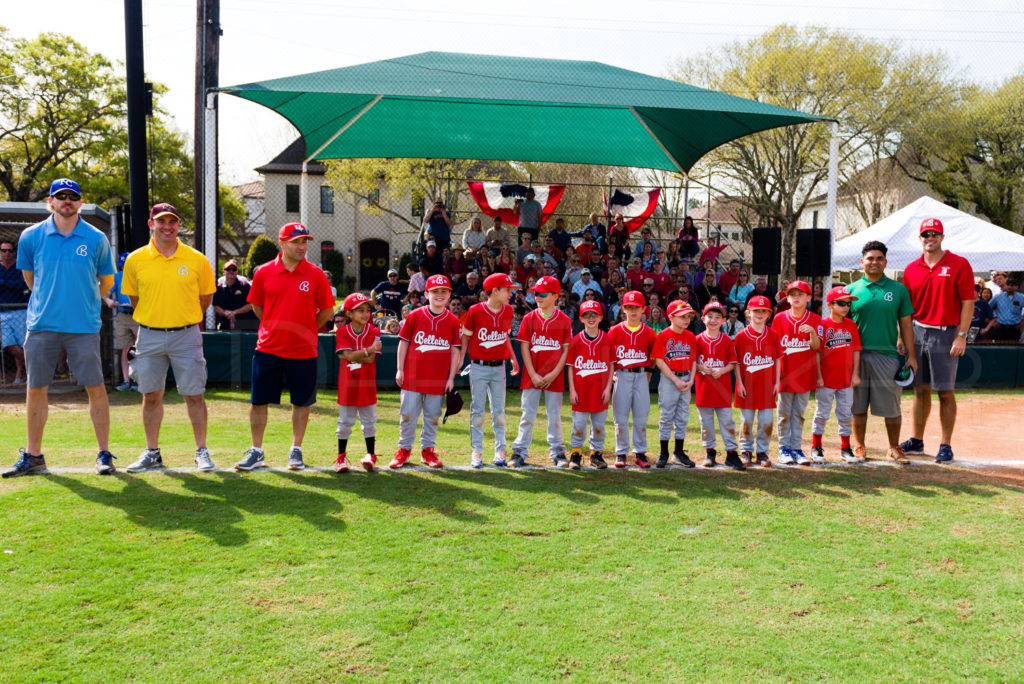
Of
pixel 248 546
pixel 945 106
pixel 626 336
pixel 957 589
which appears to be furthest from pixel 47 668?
pixel 945 106

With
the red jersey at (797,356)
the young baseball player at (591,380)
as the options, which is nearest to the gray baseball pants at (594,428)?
the young baseball player at (591,380)

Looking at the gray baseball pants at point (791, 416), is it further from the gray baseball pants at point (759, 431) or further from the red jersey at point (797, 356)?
the gray baseball pants at point (759, 431)

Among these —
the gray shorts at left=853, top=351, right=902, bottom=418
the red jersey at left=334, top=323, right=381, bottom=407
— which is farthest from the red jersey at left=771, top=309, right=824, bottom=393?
the red jersey at left=334, top=323, right=381, bottom=407

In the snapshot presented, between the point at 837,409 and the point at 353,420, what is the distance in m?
4.66

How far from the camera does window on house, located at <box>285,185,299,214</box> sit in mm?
42750

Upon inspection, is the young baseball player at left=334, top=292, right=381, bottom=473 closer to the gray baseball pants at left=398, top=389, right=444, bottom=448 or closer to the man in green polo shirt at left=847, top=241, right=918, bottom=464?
the gray baseball pants at left=398, top=389, right=444, bottom=448

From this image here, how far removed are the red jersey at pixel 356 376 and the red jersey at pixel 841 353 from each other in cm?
426

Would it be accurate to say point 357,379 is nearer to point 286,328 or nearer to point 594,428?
point 286,328

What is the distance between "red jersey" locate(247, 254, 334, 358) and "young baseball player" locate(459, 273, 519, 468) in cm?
138

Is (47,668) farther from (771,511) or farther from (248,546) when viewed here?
(771,511)

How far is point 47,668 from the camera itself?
2990 millimetres

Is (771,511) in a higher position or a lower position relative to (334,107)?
lower

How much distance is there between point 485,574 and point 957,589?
2.59 m

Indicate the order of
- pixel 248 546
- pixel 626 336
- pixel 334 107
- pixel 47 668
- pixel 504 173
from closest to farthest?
pixel 47 668
pixel 248 546
pixel 626 336
pixel 334 107
pixel 504 173
